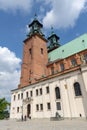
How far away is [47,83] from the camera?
28922 millimetres

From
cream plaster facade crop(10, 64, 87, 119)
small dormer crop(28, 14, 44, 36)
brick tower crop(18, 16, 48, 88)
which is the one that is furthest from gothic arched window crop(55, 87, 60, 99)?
small dormer crop(28, 14, 44, 36)

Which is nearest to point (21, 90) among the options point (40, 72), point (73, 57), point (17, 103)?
point (17, 103)

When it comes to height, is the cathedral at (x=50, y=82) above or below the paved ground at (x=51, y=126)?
above

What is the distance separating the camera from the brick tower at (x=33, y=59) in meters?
37.1

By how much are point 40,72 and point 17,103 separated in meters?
11.2

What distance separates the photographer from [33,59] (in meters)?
38.2

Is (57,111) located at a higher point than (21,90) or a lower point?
lower

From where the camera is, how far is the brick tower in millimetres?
37094

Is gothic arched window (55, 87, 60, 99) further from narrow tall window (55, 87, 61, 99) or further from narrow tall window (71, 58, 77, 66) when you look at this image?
narrow tall window (71, 58, 77, 66)

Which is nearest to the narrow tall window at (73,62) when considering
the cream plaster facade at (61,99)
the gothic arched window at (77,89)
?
the cream plaster facade at (61,99)

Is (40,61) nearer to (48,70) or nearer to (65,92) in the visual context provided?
(48,70)

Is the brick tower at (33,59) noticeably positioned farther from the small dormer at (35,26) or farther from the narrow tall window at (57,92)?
the narrow tall window at (57,92)

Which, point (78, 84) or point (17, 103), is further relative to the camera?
point (17, 103)

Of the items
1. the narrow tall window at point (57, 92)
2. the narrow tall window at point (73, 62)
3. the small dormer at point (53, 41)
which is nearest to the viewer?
the narrow tall window at point (57, 92)
